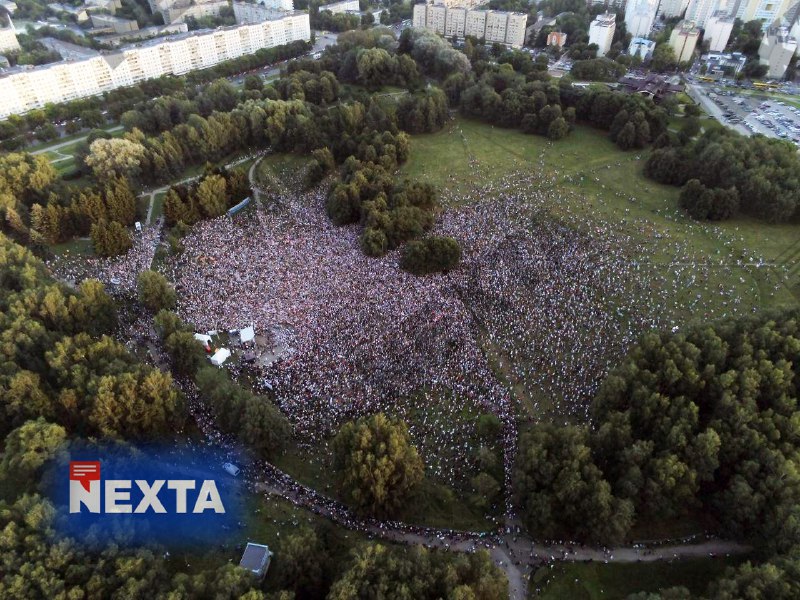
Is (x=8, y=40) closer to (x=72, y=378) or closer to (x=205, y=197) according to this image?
(x=205, y=197)

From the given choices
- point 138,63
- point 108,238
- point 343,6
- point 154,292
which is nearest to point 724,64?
point 343,6

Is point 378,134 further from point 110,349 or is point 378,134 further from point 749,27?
point 749,27

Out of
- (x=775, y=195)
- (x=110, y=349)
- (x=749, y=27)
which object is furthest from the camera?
(x=749, y=27)

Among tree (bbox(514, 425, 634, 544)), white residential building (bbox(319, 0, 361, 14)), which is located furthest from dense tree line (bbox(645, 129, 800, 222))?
white residential building (bbox(319, 0, 361, 14))

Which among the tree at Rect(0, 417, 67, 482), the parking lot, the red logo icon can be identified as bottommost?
the red logo icon

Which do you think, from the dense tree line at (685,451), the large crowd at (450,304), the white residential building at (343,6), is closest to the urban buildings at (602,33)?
the large crowd at (450,304)

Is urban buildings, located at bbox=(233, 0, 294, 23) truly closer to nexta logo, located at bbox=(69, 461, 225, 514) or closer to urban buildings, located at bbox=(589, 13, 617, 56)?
urban buildings, located at bbox=(589, 13, 617, 56)

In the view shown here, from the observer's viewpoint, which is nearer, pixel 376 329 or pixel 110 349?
pixel 110 349

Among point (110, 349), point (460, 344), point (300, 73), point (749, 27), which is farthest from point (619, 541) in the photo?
point (749, 27)
